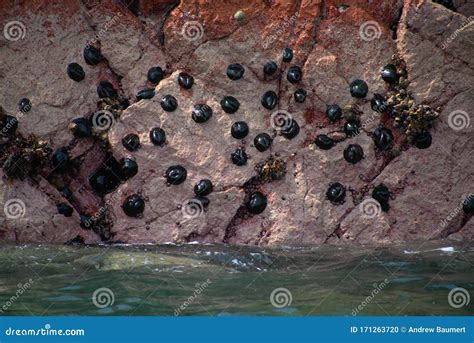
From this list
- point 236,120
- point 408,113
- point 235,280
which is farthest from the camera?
point 236,120

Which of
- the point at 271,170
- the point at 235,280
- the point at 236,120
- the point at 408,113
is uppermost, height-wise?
the point at 236,120

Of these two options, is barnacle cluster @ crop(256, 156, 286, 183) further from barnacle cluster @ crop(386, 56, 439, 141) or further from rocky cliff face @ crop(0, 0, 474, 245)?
barnacle cluster @ crop(386, 56, 439, 141)

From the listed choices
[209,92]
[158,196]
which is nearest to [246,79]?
[209,92]

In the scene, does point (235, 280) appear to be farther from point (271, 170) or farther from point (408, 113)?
point (408, 113)

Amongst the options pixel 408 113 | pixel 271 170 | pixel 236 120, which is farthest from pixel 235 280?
pixel 408 113

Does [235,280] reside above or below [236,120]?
below

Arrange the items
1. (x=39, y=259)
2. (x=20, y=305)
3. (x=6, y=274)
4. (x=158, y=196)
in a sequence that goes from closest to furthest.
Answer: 1. (x=20, y=305)
2. (x=6, y=274)
3. (x=39, y=259)
4. (x=158, y=196)

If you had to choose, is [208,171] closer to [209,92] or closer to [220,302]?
[209,92]
